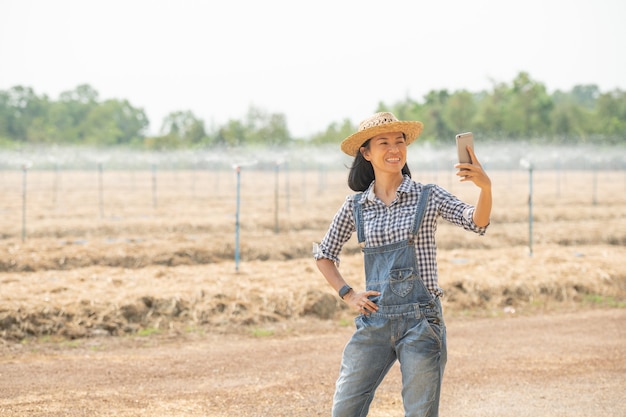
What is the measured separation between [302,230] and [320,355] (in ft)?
38.4

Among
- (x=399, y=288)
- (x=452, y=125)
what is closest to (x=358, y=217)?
(x=399, y=288)

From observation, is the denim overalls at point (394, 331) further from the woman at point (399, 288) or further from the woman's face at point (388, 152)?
the woman's face at point (388, 152)

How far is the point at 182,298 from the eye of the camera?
30.9 ft

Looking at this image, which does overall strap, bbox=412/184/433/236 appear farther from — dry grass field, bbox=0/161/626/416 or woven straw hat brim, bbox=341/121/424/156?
dry grass field, bbox=0/161/626/416

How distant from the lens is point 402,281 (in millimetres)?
3400

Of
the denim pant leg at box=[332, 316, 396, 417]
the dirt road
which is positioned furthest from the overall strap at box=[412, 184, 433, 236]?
the dirt road

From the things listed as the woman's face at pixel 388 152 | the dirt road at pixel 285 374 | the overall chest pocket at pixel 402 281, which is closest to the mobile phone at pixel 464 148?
the woman's face at pixel 388 152

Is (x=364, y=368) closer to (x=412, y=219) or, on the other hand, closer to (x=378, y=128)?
(x=412, y=219)

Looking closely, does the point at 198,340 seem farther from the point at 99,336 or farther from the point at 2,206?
the point at 2,206

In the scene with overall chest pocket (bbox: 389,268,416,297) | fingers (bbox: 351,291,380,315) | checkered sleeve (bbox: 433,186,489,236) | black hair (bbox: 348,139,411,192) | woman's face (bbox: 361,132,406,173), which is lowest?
fingers (bbox: 351,291,380,315)

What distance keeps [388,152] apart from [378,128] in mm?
123

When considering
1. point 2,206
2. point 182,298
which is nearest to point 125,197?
point 2,206

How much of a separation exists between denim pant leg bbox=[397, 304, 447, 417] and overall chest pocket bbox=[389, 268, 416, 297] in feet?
0.46

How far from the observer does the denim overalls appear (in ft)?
10.9
